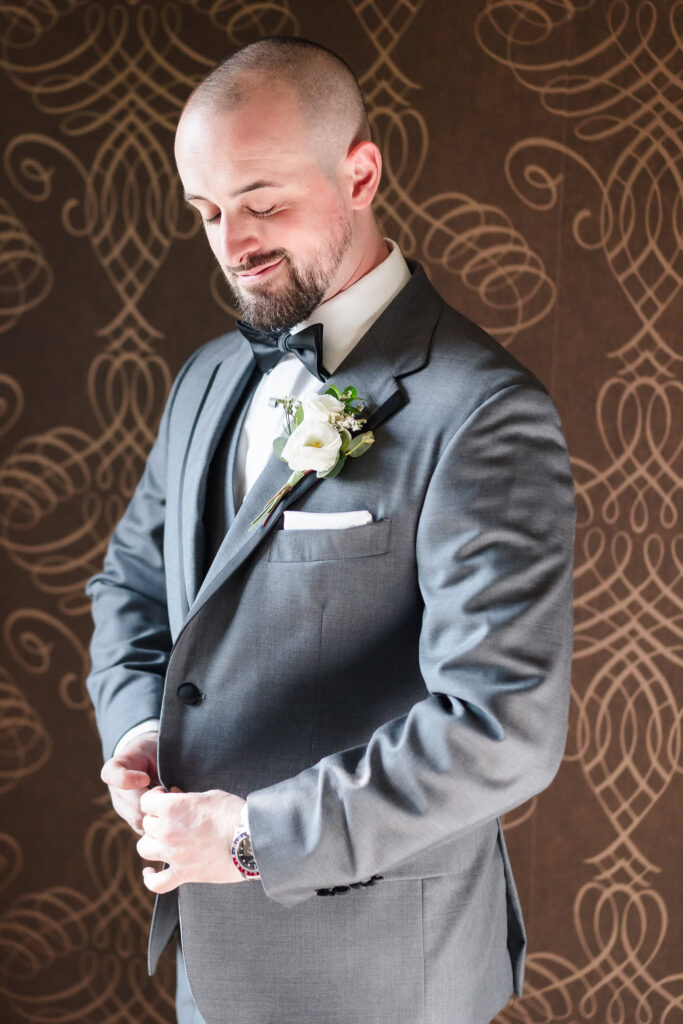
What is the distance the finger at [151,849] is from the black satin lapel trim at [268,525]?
1.02 feet

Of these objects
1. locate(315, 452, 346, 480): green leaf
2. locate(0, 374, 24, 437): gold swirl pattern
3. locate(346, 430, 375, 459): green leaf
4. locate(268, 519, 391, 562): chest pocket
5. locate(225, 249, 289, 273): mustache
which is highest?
locate(225, 249, 289, 273): mustache

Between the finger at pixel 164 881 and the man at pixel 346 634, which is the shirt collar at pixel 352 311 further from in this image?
the finger at pixel 164 881

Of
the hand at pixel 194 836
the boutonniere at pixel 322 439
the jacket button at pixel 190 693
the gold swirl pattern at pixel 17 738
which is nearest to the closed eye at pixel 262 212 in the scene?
the boutonniere at pixel 322 439

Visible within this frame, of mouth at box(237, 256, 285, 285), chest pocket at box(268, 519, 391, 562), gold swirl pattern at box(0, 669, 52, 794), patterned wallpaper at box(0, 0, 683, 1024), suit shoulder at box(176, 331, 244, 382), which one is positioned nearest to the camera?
chest pocket at box(268, 519, 391, 562)

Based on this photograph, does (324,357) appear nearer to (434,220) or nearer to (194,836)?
(194,836)

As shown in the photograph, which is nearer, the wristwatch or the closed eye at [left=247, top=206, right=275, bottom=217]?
the wristwatch

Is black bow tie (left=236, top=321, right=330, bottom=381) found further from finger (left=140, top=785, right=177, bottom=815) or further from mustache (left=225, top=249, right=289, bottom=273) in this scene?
finger (left=140, top=785, right=177, bottom=815)

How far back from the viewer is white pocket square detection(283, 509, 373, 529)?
1.33m

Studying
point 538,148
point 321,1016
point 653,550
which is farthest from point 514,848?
point 538,148

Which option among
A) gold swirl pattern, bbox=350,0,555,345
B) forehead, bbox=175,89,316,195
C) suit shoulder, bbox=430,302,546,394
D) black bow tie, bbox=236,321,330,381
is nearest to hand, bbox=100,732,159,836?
black bow tie, bbox=236,321,330,381

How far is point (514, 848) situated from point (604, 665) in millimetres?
510

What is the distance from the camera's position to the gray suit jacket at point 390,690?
1179 millimetres

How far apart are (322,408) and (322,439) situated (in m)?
0.05

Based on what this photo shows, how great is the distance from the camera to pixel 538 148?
2275mm
